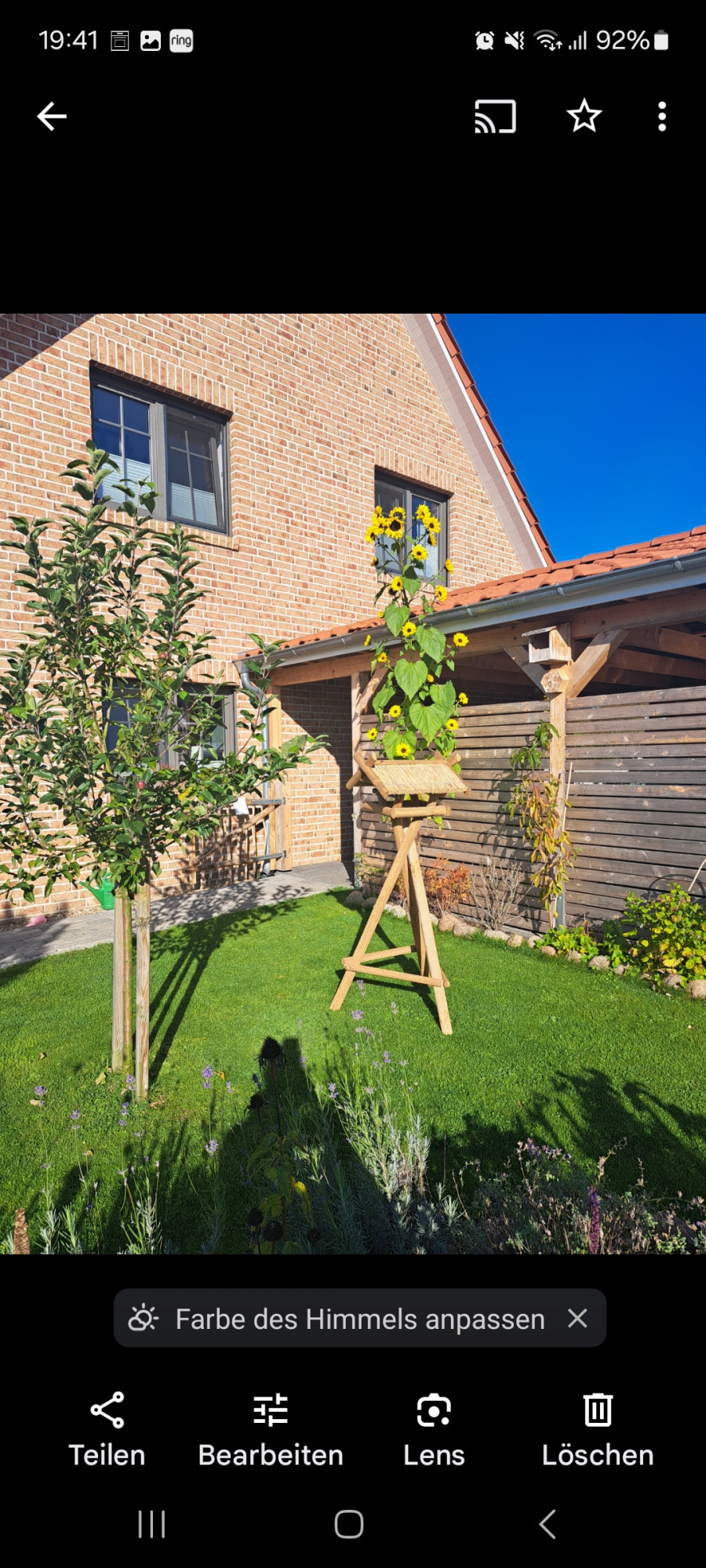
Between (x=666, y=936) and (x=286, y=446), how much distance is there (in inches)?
309

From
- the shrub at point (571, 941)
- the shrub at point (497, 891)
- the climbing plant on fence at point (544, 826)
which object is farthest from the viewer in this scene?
the shrub at point (497, 891)

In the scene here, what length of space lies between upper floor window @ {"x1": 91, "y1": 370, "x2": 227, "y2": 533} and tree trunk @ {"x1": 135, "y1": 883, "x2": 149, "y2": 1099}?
5.74 m

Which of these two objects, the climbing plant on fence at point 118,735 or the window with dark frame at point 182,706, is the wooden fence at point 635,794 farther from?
the climbing plant on fence at point 118,735

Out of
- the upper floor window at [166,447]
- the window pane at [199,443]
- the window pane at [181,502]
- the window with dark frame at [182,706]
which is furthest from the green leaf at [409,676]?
the window pane at [199,443]

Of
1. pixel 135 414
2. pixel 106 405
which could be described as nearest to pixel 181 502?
pixel 135 414

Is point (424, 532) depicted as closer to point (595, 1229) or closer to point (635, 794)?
point (635, 794)

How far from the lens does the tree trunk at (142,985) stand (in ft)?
9.73
